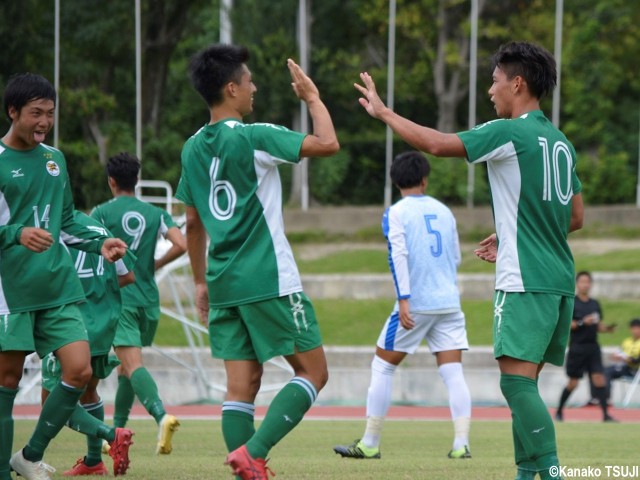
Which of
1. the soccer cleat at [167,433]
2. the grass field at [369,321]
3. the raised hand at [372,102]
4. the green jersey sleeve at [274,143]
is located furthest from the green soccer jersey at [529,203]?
the grass field at [369,321]

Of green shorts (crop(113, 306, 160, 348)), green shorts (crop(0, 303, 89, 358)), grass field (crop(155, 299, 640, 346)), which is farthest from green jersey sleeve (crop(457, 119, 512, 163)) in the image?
grass field (crop(155, 299, 640, 346))

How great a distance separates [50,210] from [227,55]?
4.78 ft

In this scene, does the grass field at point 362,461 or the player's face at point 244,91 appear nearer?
the player's face at point 244,91

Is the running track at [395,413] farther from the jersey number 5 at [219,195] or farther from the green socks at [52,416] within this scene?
the jersey number 5 at [219,195]

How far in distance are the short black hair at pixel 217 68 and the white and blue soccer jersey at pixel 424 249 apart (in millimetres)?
3750

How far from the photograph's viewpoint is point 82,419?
26.9 feet

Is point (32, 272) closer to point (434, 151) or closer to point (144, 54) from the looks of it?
point (434, 151)

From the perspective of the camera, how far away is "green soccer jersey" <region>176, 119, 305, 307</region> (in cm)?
645

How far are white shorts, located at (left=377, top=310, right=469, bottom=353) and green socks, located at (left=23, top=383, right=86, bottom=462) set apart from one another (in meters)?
3.29

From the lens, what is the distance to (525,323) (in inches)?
253

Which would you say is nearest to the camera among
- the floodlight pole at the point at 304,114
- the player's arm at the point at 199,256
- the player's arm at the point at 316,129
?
the player's arm at the point at 316,129

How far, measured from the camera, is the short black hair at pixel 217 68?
6.60 meters

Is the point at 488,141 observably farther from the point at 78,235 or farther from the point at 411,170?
the point at 411,170

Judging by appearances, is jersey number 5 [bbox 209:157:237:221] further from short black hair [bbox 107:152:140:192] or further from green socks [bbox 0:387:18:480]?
short black hair [bbox 107:152:140:192]
